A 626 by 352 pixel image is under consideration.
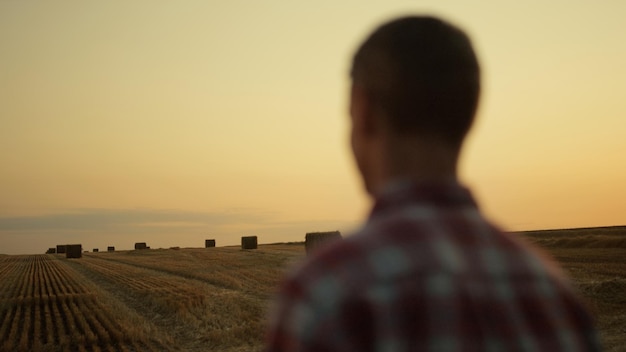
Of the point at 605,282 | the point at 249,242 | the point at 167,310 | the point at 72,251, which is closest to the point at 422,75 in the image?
the point at 605,282

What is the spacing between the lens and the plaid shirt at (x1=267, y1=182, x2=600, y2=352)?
122cm

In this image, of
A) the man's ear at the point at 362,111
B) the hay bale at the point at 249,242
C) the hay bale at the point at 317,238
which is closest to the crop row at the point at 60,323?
the hay bale at the point at 317,238

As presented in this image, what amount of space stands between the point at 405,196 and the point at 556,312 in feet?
1.39

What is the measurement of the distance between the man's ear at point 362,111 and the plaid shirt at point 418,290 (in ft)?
0.51

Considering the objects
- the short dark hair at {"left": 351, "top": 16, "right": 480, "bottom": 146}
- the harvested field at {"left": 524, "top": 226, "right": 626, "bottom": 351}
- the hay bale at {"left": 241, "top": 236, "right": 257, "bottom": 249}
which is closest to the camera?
the short dark hair at {"left": 351, "top": 16, "right": 480, "bottom": 146}

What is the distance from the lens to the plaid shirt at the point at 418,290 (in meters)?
1.22

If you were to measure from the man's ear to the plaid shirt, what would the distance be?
0.51 ft

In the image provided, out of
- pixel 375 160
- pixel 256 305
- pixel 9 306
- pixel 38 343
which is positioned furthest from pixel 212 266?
pixel 375 160

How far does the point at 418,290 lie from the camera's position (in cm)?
125

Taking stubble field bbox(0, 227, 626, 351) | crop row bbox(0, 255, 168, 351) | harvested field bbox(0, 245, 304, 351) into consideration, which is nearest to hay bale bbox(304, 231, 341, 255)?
harvested field bbox(0, 245, 304, 351)

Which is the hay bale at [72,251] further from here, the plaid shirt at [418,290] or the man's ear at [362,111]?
the plaid shirt at [418,290]

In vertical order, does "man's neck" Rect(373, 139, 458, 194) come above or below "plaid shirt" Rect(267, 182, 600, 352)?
above

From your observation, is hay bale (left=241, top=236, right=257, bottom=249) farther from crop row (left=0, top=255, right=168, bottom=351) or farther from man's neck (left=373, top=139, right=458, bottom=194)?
man's neck (left=373, top=139, right=458, bottom=194)

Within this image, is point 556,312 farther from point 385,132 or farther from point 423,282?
point 385,132
